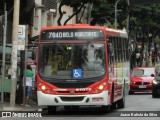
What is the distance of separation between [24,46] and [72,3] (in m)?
10.5

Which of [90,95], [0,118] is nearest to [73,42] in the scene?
[90,95]

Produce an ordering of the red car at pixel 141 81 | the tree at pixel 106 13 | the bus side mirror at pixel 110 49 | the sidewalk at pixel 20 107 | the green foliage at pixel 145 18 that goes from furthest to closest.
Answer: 1. the green foliage at pixel 145 18
2. the tree at pixel 106 13
3. the red car at pixel 141 81
4. the sidewalk at pixel 20 107
5. the bus side mirror at pixel 110 49

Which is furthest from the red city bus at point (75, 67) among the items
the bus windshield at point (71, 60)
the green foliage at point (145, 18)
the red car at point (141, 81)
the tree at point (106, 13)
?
the green foliage at point (145, 18)

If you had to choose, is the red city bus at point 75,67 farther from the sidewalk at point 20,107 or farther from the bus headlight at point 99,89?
the sidewalk at point 20,107

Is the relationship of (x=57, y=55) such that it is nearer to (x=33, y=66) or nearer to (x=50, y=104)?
(x=50, y=104)

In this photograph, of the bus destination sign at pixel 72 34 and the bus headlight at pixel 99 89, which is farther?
the bus destination sign at pixel 72 34

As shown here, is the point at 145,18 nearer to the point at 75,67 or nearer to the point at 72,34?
the point at 72,34

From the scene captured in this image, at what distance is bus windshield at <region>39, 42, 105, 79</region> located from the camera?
19.3 m

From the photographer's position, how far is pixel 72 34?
19.9 m

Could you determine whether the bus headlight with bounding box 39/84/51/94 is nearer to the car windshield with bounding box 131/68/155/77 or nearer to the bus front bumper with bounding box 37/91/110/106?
the bus front bumper with bounding box 37/91/110/106

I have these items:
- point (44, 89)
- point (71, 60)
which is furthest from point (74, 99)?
point (71, 60)

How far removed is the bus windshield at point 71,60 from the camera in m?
19.3

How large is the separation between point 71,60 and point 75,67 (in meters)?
0.29

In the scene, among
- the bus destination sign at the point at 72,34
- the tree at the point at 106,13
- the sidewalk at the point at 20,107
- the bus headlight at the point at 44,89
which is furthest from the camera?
the tree at the point at 106,13
